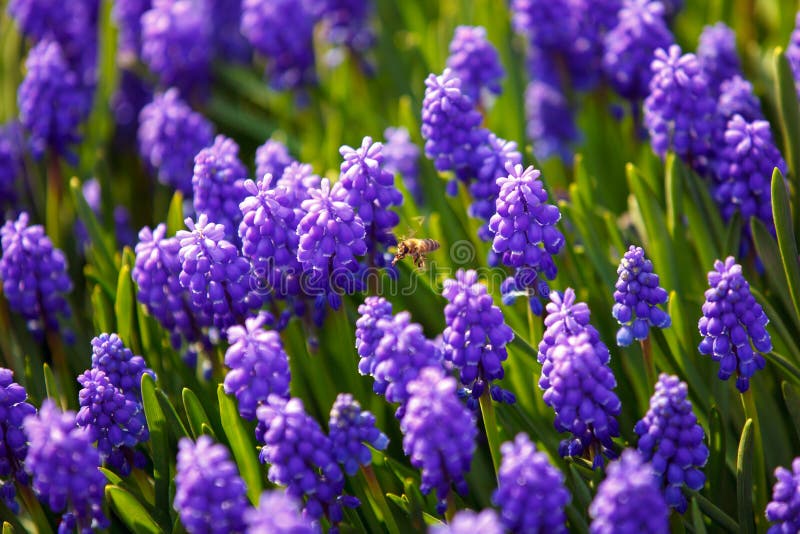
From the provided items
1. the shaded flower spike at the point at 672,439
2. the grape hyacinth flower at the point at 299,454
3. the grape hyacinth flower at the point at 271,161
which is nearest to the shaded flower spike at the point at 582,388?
the shaded flower spike at the point at 672,439

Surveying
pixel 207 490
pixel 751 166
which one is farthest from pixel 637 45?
pixel 207 490

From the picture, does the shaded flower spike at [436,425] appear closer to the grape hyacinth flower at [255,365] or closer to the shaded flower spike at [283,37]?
the grape hyacinth flower at [255,365]

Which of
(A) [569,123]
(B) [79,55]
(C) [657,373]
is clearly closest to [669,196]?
(C) [657,373]

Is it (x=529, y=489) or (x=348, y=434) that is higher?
Answer: (x=348, y=434)

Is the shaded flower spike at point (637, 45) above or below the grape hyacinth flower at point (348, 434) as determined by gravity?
above

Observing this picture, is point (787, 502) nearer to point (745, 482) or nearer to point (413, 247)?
point (745, 482)

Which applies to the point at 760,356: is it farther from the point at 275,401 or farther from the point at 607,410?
the point at 275,401
